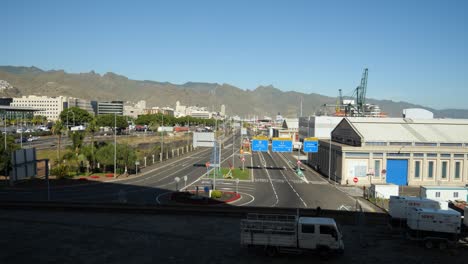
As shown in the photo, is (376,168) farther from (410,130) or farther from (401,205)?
(401,205)

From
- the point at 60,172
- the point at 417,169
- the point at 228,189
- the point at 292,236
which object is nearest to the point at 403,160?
the point at 417,169

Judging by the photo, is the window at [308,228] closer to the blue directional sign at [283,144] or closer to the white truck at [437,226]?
the white truck at [437,226]

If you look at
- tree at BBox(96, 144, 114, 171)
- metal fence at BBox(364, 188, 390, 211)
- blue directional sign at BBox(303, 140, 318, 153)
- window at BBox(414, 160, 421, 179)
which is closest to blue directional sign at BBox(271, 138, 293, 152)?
blue directional sign at BBox(303, 140, 318, 153)

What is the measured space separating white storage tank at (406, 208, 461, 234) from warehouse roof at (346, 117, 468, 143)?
143ft

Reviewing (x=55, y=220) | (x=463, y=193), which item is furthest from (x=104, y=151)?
(x=463, y=193)

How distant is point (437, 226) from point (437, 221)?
0.31 m

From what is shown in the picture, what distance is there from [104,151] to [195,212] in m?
39.4

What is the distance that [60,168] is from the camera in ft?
197

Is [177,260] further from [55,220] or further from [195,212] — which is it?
[55,220]

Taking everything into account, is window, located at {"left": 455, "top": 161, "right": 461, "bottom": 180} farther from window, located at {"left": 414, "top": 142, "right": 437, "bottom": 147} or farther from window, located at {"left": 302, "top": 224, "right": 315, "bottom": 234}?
window, located at {"left": 302, "top": 224, "right": 315, "bottom": 234}

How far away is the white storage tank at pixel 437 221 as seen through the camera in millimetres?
22125

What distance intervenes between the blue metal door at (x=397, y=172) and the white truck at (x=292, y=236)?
160 ft

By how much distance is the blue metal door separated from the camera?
64625 mm

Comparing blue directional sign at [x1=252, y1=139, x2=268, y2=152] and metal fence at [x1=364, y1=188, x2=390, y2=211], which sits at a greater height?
blue directional sign at [x1=252, y1=139, x2=268, y2=152]
